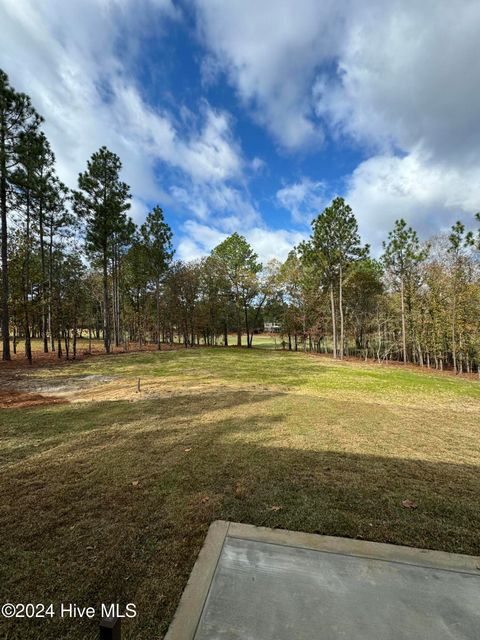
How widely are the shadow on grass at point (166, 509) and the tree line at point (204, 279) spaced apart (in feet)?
40.9

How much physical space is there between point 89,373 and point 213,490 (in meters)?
10.1

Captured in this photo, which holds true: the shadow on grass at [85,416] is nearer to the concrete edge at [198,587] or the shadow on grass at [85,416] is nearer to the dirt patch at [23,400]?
the dirt patch at [23,400]

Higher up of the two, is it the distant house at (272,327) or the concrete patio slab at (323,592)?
the distant house at (272,327)

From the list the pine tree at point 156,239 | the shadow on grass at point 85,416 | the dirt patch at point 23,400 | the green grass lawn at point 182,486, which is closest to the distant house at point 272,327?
the pine tree at point 156,239

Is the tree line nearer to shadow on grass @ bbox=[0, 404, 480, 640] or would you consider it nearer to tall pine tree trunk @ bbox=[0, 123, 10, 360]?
tall pine tree trunk @ bbox=[0, 123, 10, 360]

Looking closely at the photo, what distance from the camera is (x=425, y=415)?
6348mm

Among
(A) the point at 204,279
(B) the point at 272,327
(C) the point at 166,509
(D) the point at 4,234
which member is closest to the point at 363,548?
(C) the point at 166,509

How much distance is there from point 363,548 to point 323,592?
57 centimetres

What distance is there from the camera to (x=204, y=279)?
93.6 ft

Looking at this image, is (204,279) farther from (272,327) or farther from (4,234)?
(4,234)

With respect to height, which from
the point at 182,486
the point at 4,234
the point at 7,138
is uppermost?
the point at 7,138

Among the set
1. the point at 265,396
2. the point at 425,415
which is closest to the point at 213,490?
the point at 265,396

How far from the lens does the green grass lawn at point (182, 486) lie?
76.3 inches

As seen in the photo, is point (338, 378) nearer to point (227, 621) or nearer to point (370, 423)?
point (370, 423)
